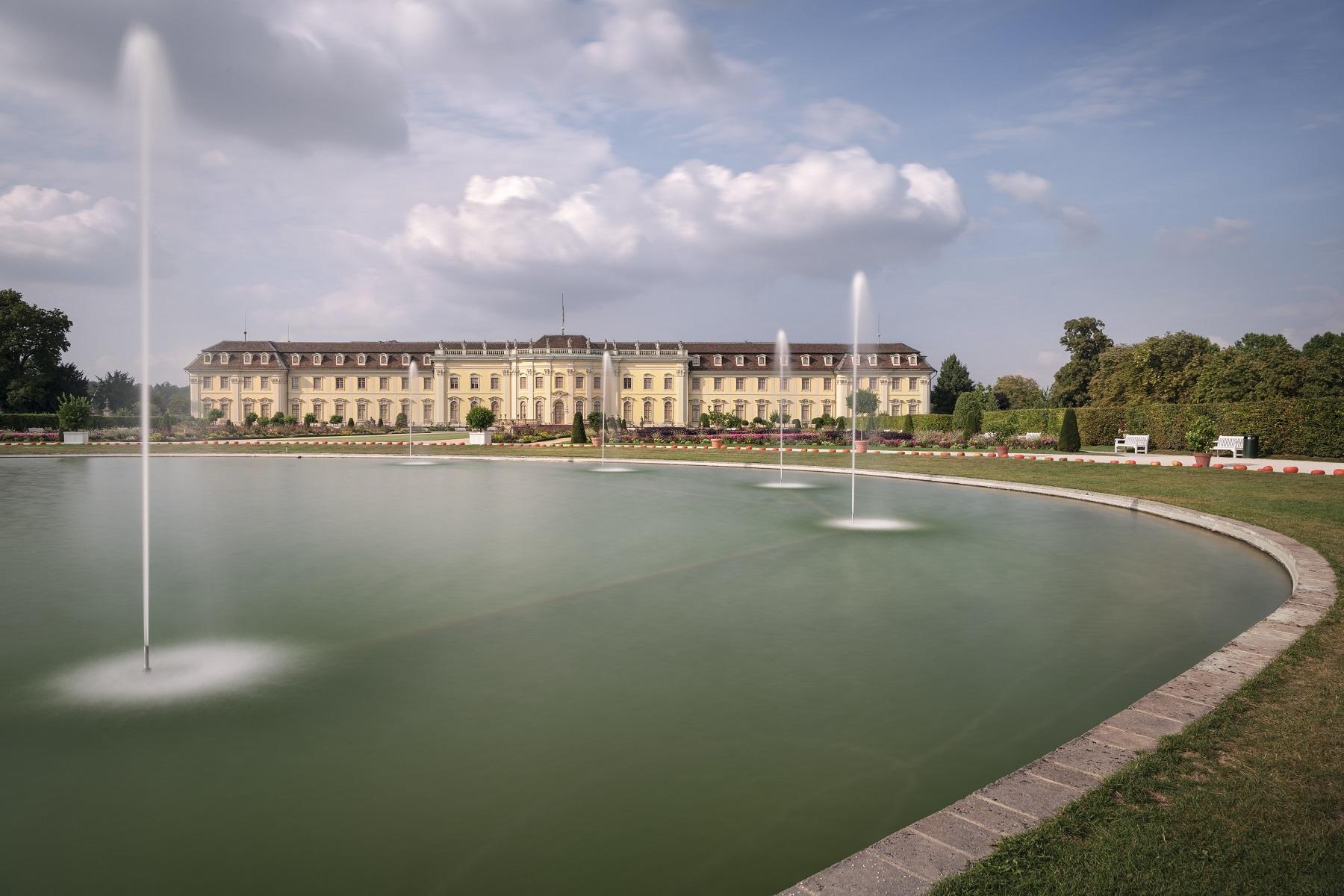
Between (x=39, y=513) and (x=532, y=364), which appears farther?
(x=532, y=364)

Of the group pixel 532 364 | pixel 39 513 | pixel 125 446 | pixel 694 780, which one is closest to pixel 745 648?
pixel 694 780

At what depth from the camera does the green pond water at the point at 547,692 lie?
10.5 ft

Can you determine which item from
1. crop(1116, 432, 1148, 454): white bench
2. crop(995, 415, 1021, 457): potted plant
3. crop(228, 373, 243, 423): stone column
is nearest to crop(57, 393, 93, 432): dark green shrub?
crop(228, 373, 243, 423): stone column

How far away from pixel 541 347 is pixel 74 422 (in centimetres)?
4155

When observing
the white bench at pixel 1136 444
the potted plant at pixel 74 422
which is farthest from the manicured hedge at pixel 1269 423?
the potted plant at pixel 74 422

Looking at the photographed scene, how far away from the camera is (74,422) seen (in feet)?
130

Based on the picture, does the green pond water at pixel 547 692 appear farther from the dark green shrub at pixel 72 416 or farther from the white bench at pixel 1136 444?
the dark green shrub at pixel 72 416

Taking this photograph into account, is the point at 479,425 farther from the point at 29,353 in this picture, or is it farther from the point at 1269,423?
the point at 29,353

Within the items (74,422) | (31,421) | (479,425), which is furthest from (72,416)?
(479,425)

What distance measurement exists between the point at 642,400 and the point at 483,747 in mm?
73174

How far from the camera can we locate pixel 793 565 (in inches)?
356

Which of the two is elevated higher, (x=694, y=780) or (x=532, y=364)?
(x=532, y=364)

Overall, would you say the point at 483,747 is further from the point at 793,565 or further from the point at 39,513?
the point at 39,513

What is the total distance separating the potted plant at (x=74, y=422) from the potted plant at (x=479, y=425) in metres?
18.4
